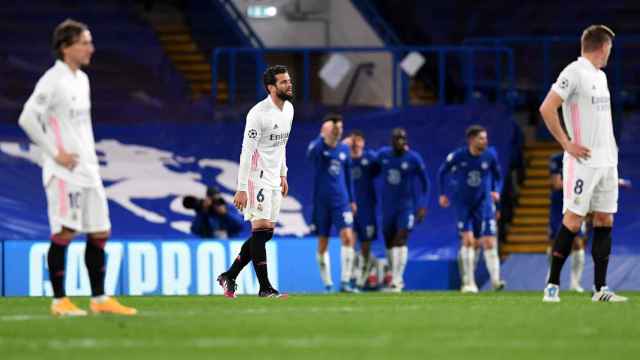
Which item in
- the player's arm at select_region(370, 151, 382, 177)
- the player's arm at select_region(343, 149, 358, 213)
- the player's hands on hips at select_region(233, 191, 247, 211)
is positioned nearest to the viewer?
the player's hands on hips at select_region(233, 191, 247, 211)

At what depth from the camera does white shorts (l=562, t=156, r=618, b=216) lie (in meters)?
13.7

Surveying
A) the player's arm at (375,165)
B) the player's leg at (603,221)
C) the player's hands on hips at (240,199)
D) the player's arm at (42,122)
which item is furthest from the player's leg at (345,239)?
the player's arm at (42,122)

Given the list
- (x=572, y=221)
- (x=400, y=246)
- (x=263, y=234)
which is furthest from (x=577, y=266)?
(x=572, y=221)

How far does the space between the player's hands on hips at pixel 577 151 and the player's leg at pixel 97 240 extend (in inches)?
150

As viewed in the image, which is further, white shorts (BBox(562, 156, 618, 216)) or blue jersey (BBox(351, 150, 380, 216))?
blue jersey (BBox(351, 150, 380, 216))

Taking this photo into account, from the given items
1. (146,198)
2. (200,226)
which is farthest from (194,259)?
(146,198)

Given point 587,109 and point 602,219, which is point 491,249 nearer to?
point 602,219

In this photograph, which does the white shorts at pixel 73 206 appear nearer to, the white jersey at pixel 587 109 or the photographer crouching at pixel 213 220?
the white jersey at pixel 587 109

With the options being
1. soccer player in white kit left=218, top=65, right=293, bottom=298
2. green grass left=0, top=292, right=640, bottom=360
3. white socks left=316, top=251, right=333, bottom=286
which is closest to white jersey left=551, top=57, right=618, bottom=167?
green grass left=0, top=292, right=640, bottom=360

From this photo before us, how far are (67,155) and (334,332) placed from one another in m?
2.50

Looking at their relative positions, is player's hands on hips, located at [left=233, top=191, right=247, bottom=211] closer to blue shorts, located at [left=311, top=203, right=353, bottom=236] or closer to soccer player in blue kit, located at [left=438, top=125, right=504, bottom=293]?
blue shorts, located at [left=311, top=203, right=353, bottom=236]

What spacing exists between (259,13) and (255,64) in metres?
2.49

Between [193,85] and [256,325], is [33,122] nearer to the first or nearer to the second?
[256,325]

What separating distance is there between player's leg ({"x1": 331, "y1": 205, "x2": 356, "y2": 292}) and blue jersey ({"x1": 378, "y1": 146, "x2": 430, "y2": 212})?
59.7 inches
